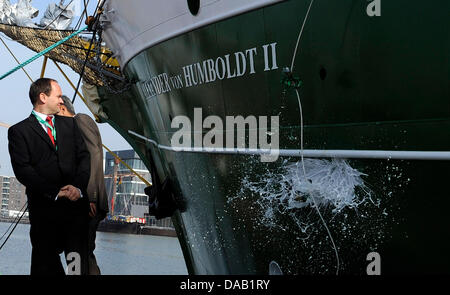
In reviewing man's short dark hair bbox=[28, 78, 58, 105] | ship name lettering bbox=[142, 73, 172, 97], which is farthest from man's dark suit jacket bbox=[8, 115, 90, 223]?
ship name lettering bbox=[142, 73, 172, 97]

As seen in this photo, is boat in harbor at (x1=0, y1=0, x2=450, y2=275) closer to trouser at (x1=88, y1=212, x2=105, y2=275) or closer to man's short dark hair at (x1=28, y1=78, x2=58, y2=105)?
trouser at (x1=88, y1=212, x2=105, y2=275)

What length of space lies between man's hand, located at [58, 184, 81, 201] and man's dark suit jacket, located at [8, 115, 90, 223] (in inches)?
1.1

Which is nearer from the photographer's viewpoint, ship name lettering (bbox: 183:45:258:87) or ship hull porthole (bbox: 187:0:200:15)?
ship name lettering (bbox: 183:45:258:87)

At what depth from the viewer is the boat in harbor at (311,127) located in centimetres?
353

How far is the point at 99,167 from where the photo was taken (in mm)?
4602

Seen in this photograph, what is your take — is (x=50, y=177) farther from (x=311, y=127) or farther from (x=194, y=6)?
(x=194, y=6)

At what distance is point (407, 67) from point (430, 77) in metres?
0.14

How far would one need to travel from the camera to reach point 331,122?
4012mm

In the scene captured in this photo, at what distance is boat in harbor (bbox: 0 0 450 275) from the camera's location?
139 inches

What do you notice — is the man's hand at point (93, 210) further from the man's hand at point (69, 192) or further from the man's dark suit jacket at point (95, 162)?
the man's hand at point (69, 192)

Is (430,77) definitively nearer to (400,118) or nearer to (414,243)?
(400,118)
